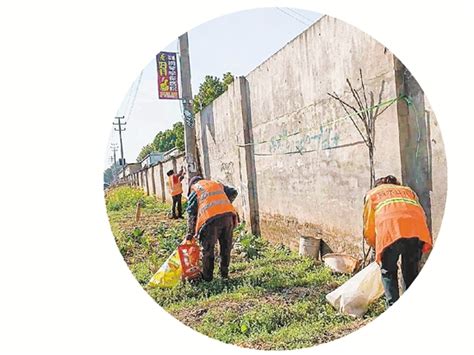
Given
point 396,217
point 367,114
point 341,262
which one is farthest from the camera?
point 341,262

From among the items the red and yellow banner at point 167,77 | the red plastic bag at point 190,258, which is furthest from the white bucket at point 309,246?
the red and yellow banner at point 167,77

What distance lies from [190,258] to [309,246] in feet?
2.52

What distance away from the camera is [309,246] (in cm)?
279

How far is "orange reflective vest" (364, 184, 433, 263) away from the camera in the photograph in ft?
6.81

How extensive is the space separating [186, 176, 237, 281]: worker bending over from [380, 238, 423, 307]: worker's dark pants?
2.67ft

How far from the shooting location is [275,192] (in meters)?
3.08

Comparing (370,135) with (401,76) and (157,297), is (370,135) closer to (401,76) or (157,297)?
(401,76)

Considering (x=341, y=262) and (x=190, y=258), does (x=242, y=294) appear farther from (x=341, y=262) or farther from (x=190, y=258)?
(x=341, y=262)

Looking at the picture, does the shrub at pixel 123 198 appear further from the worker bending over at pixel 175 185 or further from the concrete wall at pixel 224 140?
the concrete wall at pixel 224 140

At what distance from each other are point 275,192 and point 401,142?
105cm

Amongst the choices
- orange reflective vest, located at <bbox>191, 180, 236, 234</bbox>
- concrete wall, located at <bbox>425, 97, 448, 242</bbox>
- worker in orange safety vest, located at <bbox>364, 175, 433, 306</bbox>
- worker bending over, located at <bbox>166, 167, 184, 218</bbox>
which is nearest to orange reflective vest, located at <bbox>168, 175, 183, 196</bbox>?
worker bending over, located at <bbox>166, 167, 184, 218</bbox>

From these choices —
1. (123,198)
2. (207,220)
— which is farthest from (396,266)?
(123,198)

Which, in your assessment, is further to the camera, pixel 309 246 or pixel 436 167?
pixel 309 246

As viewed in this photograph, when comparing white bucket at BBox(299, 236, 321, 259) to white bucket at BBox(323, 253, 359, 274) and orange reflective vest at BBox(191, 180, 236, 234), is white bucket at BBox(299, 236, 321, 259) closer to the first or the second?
white bucket at BBox(323, 253, 359, 274)
